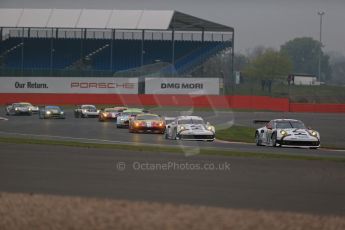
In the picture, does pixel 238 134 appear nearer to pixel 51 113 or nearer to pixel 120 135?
pixel 120 135

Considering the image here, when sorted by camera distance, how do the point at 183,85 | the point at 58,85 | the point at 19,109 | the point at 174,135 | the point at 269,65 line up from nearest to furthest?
the point at 174,135
the point at 19,109
the point at 183,85
the point at 58,85
the point at 269,65

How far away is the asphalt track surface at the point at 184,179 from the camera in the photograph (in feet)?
37.4

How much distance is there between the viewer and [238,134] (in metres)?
34.3

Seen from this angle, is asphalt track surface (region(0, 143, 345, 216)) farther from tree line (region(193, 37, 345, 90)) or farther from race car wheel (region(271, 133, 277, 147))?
tree line (region(193, 37, 345, 90))

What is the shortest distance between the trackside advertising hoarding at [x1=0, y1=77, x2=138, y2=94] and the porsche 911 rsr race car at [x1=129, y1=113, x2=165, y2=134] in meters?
35.0

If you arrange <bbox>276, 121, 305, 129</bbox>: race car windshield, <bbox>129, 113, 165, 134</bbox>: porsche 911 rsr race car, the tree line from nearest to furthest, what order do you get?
1. <bbox>276, 121, 305, 129</bbox>: race car windshield
2. <bbox>129, 113, 165, 134</bbox>: porsche 911 rsr race car
3. the tree line

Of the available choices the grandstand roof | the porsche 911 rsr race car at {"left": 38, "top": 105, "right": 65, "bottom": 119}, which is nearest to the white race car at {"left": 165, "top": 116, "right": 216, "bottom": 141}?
the porsche 911 rsr race car at {"left": 38, "top": 105, "right": 65, "bottom": 119}

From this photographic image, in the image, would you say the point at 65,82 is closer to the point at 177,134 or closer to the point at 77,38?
the point at 77,38

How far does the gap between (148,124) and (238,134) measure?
4.27m

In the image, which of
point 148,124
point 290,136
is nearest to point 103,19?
point 148,124

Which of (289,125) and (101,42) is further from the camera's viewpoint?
(101,42)

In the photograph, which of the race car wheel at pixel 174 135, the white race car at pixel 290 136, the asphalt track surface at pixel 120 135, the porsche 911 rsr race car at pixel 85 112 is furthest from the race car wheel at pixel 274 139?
the porsche 911 rsr race car at pixel 85 112

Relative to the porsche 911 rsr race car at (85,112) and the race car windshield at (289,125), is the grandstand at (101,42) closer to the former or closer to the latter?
the porsche 911 rsr race car at (85,112)

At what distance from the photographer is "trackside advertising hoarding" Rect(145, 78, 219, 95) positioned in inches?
2724
